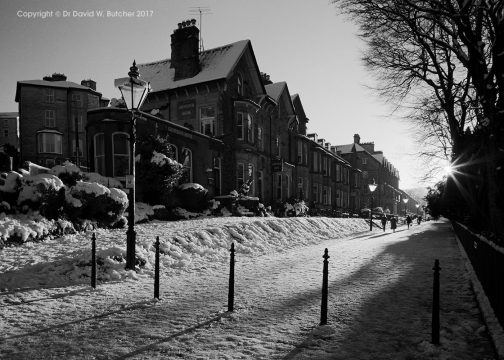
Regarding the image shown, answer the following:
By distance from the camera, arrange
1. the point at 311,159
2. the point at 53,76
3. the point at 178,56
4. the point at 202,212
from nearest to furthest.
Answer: the point at 202,212
the point at 178,56
the point at 311,159
the point at 53,76

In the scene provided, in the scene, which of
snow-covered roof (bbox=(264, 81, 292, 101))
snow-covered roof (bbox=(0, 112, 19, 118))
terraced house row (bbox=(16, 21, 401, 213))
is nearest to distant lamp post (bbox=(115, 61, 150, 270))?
terraced house row (bbox=(16, 21, 401, 213))

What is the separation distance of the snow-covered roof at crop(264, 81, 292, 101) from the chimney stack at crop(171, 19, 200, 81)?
332 inches

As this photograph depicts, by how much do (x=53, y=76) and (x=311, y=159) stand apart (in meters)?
35.6

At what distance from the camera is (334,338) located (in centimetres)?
446

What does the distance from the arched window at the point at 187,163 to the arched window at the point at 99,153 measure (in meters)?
4.63

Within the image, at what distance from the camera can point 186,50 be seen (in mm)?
26281

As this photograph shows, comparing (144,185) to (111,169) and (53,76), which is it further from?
(53,76)

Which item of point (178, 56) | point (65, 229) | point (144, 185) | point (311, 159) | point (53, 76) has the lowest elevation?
point (65, 229)

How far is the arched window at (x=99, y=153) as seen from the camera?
17156 mm

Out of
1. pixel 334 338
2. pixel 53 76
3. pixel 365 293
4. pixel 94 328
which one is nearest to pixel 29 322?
pixel 94 328

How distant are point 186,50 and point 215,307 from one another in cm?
2438

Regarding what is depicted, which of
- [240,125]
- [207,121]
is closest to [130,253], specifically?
[207,121]

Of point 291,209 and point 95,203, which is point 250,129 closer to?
point 291,209

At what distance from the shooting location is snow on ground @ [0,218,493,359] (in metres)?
4.12
